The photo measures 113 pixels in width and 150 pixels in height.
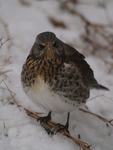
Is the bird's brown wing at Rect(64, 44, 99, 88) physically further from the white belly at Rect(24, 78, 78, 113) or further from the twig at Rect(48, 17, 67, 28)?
the twig at Rect(48, 17, 67, 28)

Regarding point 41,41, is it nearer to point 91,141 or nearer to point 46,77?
point 46,77

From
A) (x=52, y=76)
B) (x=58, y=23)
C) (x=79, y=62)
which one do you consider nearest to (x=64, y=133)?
(x=52, y=76)

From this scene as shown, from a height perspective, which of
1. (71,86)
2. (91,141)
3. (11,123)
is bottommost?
(91,141)

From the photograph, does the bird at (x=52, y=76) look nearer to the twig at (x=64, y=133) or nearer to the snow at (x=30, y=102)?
the twig at (x=64, y=133)

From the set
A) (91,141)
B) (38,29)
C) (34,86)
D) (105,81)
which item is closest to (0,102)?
(34,86)

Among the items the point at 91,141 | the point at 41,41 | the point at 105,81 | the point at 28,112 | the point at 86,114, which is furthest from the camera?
the point at 105,81

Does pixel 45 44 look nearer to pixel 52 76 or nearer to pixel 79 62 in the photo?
pixel 52 76

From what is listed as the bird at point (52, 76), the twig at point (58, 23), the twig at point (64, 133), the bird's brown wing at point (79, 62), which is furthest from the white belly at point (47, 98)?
the twig at point (58, 23)
